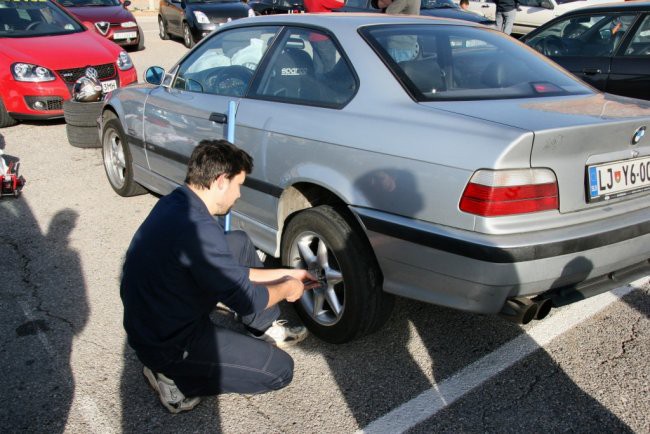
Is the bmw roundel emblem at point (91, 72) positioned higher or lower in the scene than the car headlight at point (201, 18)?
higher

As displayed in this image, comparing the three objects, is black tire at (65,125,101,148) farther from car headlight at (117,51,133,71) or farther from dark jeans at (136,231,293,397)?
dark jeans at (136,231,293,397)

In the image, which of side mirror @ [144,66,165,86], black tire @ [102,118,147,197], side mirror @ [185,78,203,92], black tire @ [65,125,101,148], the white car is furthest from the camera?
the white car

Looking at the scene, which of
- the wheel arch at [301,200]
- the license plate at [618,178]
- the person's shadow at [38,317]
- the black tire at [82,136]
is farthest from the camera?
the black tire at [82,136]

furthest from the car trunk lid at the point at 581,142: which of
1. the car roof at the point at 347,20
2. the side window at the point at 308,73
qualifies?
the car roof at the point at 347,20

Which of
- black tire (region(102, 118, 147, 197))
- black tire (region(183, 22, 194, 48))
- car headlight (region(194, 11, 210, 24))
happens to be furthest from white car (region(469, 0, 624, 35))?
black tire (region(102, 118, 147, 197))

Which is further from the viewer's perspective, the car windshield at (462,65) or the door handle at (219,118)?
the door handle at (219,118)

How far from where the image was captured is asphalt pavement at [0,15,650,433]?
8.34 feet

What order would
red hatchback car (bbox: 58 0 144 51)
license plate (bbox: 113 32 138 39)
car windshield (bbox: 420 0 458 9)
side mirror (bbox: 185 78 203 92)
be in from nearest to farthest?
side mirror (bbox: 185 78 203 92)
car windshield (bbox: 420 0 458 9)
red hatchback car (bbox: 58 0 144 51)
license plate (bbox: 113 32 138 39)

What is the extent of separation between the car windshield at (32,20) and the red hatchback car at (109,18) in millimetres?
3605

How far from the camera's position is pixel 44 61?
722 cm

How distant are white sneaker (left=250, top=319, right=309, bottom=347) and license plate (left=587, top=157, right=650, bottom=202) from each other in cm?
154

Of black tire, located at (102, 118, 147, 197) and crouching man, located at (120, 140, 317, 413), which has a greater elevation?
crouching man, located at (120, 140, 317, 413)

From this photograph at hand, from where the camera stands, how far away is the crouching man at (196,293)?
233 cm

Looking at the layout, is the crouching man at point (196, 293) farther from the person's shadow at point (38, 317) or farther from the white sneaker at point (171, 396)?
the person's shadow at point (38, 317)
